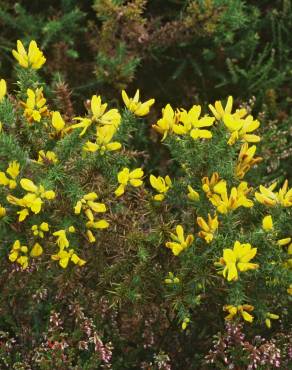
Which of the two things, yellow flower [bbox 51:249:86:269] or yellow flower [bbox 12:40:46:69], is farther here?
yellow flower [bbox 12:40:46:69]

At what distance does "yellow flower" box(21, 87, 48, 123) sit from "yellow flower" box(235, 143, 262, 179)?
0.68m

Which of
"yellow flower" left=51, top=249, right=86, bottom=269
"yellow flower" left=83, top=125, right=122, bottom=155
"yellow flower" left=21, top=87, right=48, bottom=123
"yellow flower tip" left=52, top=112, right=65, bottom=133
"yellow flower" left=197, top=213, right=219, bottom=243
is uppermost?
"yellow flower" left=21, top=87, right=48, bottom=123

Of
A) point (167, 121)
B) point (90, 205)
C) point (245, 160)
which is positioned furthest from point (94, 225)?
point (245, 160)

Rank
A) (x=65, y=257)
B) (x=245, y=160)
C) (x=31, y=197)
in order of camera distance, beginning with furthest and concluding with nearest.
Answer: (x=245, y=160), (x=65, y=257), (x=31, y=197)

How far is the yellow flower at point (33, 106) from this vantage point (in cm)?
202

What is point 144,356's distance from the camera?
241cm

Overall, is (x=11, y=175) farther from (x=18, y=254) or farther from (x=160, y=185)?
(x=160, y=185)

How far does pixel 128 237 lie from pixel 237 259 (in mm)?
414

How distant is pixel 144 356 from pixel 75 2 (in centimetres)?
203

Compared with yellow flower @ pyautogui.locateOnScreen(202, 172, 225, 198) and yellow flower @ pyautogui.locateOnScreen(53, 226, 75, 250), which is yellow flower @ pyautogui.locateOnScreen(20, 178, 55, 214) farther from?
yellow flower @ pyautogui.locateOnScreen(202, 172, 225, 198)

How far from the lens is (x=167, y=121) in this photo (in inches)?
80.7

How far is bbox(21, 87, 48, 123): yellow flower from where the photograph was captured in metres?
2.02

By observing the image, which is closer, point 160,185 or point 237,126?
point 237,126

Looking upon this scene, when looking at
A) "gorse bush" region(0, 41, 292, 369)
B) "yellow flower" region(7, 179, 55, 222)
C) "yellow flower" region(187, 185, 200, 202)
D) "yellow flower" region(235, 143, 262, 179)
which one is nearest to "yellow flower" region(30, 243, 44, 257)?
"gorse bush" region(0, 41, 292, 369)
